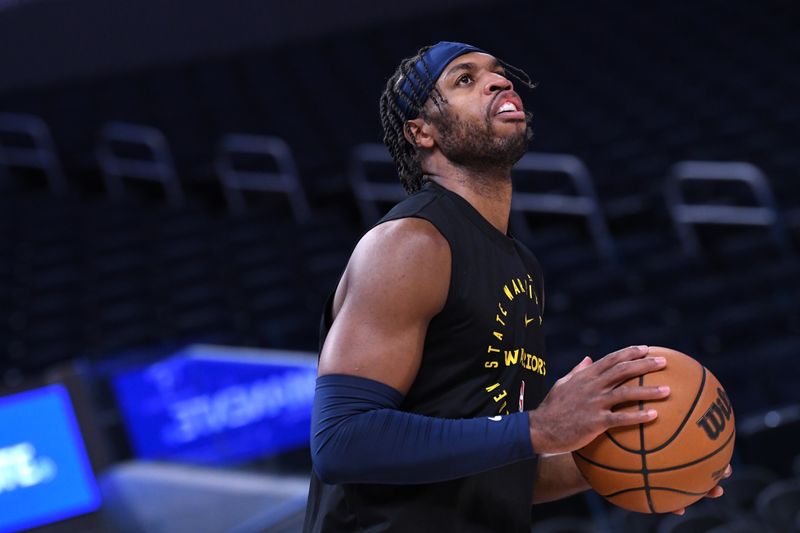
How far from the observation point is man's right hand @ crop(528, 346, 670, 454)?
1.72 meters

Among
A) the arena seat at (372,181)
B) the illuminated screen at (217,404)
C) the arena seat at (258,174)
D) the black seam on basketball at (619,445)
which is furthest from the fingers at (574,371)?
the arena seat at (258,174)

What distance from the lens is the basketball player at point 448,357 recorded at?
1.73 m

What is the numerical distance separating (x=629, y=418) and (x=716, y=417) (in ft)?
0.78

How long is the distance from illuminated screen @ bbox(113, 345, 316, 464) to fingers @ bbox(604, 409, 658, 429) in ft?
11.3

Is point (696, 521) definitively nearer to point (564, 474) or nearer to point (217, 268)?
point (564, 474)

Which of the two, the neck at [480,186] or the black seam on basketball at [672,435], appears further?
the neck at [480,186]

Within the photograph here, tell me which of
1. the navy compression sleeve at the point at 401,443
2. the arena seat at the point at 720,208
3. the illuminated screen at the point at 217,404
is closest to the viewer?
the navy compression sleeve at the point at 401,443

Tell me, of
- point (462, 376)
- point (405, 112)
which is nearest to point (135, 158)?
point (405, 112)

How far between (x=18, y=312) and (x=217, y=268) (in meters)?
1.36

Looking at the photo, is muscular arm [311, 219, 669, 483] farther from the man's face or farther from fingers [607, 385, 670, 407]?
the man's face

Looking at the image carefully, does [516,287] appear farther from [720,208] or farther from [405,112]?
[720,208]

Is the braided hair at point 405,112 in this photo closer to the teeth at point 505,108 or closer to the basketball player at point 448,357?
the basketball player at point 448,357

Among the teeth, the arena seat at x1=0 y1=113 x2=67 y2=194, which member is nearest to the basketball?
the teeth

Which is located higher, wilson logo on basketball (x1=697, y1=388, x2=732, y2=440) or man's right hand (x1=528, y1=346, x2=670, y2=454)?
man's right hand (x1=528, y1=346, x2=670, y2=454)
